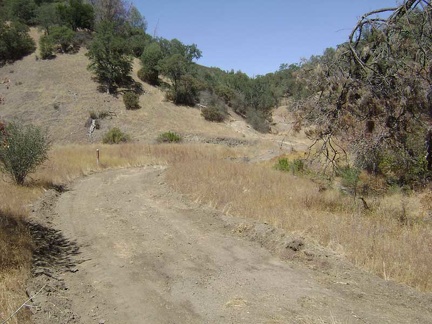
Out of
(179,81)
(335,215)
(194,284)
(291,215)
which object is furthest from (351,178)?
(179,81)

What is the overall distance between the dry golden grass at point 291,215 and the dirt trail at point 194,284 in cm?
44

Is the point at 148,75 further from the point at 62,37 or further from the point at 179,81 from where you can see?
the point at 62,37

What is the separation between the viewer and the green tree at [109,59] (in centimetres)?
4366

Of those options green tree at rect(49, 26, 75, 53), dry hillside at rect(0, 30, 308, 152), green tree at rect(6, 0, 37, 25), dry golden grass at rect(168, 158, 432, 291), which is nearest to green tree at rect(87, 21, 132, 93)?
dry hillside at rect(0, 30, 308, 152)

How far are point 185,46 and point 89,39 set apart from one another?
55.5 ft

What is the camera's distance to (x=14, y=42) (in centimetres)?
4878

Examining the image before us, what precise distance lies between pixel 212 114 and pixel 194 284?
131 ft

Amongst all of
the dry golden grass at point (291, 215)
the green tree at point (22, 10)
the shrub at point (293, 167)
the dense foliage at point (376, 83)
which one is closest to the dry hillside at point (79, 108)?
the green tree at point (22, 10)

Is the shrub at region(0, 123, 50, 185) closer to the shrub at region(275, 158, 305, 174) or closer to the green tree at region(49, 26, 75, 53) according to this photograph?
the shrub at region(275, 158, 305, 174)

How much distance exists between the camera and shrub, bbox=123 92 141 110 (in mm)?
43156

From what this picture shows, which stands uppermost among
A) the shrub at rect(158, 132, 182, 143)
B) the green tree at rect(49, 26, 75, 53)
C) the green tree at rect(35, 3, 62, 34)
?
the green tree at rect(35, 3, 62, 34)

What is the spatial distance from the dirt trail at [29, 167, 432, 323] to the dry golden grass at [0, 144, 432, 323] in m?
0.44

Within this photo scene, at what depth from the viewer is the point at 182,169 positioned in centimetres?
1642

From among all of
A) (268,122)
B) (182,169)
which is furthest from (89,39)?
(182,169)
